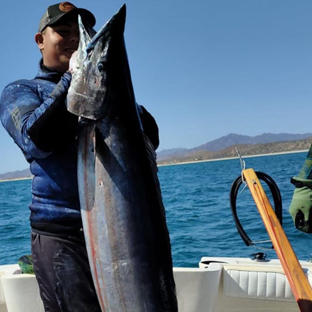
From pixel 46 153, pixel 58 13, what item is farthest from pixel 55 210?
pixel 58 13

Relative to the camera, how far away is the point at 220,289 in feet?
14.9

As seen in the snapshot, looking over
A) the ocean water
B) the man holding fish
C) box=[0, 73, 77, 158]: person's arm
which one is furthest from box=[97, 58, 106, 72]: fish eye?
the ocean water

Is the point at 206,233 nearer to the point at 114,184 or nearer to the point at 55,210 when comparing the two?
the point at 55,210

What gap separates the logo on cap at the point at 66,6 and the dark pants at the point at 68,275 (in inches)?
46.3

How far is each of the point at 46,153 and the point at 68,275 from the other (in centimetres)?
60

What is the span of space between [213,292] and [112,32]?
11.0ft

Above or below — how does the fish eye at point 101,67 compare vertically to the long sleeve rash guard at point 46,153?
above

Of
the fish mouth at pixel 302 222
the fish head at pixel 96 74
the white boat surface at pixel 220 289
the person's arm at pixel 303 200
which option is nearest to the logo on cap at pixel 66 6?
the fish head at pixel 96 74

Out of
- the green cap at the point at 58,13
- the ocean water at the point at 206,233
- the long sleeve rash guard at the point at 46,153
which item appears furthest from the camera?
the ocean water at the point at 206,233

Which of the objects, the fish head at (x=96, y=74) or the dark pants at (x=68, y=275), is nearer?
the fish head at (x=96, y=74)

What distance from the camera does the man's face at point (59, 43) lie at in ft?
7.20

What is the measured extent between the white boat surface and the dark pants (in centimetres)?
211

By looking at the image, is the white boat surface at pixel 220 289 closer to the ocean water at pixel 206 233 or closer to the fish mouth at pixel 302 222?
the fish mouth at pixel 302 222

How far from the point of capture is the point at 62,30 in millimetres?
2195
